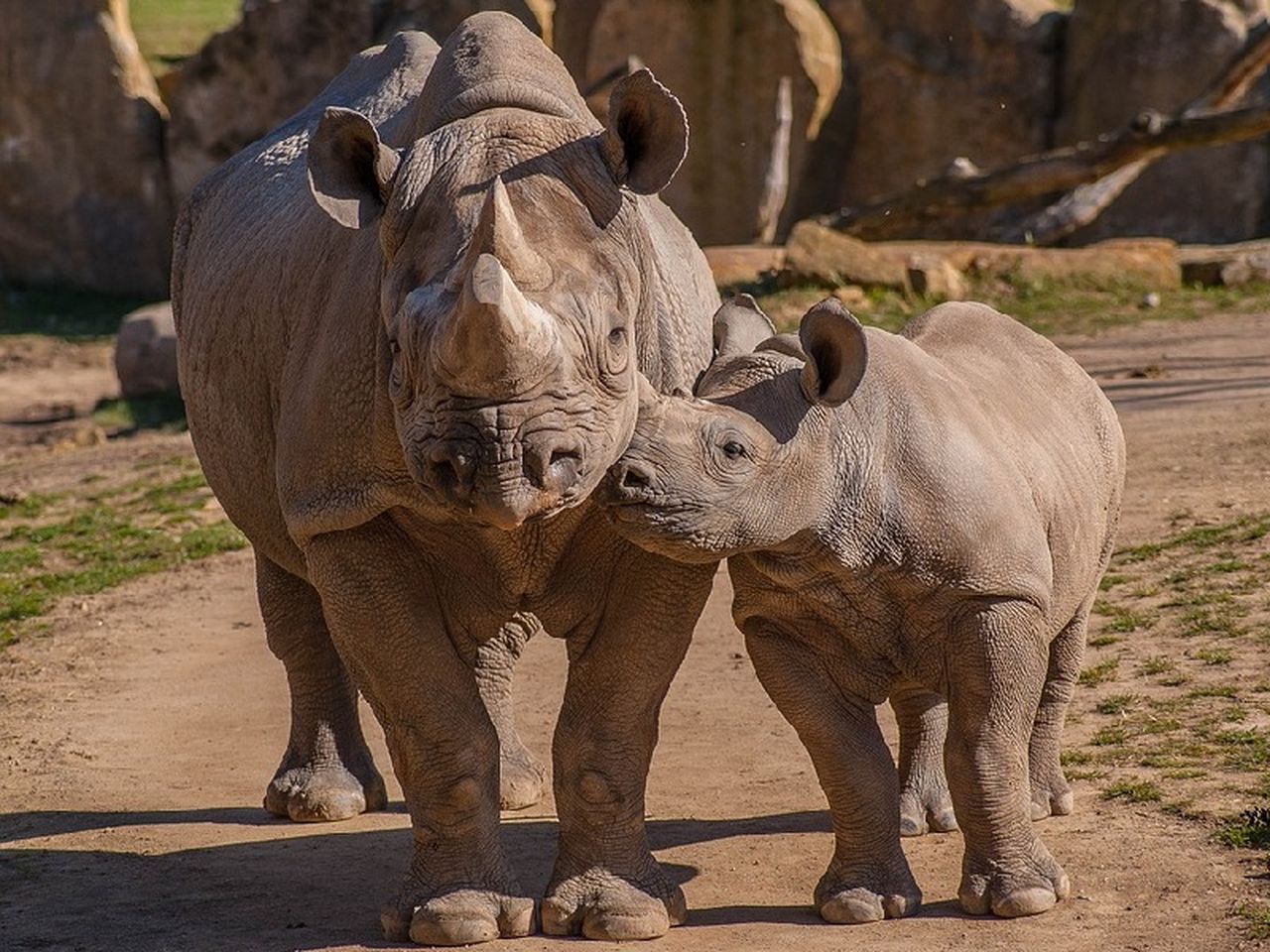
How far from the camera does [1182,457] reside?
36.3ft

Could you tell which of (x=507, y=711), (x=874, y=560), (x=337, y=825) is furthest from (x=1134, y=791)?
(x=337, y=825)

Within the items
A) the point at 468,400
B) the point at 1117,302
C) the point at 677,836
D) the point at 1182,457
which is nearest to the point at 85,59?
the point at 1117,302

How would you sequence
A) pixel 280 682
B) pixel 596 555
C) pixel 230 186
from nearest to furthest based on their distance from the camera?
pixel 596 555, pixel 230 186, pixel 280 682

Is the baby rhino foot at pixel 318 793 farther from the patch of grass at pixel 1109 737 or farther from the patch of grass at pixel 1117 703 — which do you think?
the patch of grass at pixel 1117 703

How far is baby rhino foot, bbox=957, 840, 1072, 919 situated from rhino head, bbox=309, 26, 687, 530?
5.04 ft

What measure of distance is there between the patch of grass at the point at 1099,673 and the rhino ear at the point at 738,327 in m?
2.36

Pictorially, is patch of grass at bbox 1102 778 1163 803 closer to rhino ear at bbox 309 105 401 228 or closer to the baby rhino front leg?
the baby rhino front leg

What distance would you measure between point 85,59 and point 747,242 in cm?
674

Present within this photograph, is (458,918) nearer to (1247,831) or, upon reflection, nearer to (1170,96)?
(1247,831)

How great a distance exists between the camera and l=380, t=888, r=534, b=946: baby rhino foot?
5.63 metres

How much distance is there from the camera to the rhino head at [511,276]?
15.0 feet

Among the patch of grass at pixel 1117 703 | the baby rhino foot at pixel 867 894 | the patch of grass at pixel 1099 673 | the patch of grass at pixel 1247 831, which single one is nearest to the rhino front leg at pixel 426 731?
the baby rhino foot at pixel 867 894

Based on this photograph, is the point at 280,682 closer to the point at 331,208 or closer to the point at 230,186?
the point at 230,186

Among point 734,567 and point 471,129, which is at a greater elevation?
point 471,129
